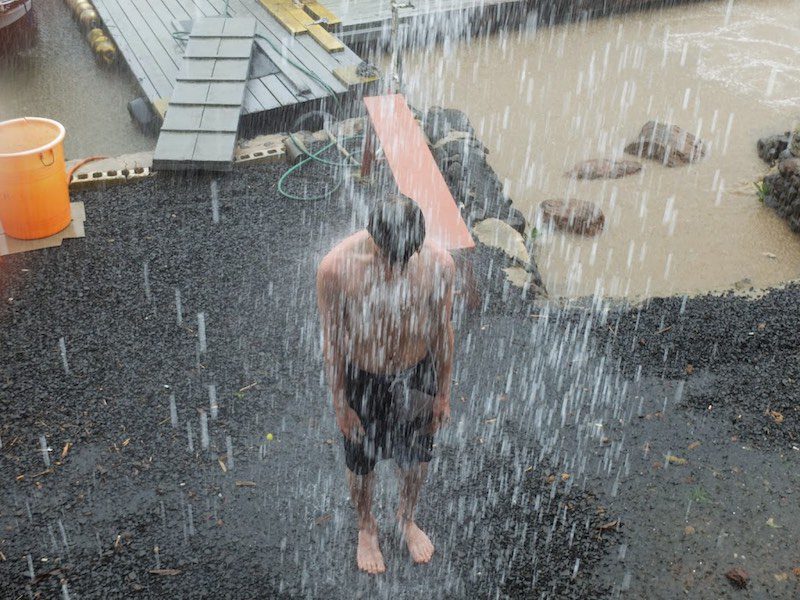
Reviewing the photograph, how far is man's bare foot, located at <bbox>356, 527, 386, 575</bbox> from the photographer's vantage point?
400cm

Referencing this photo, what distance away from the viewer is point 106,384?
201 inches

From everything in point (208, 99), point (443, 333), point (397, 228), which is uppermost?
point (397, 228)

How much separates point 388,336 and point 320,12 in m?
8.29

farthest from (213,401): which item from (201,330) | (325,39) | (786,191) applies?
(786,191)

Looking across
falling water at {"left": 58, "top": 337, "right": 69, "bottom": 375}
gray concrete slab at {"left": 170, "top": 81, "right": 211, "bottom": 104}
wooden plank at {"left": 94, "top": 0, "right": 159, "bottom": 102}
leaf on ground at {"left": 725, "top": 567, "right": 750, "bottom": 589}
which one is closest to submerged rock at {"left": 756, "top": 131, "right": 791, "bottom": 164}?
leaf on ground at {"left": 725, "top": 567, "right": 750, "bottom": 589}

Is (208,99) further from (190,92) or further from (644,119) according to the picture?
(644,119)

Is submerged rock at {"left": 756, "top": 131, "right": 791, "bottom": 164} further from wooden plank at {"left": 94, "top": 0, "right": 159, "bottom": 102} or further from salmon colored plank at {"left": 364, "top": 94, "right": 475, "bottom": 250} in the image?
wooden plank at {"left": 94, "top": 0, "right": 159, "bottom": 102}

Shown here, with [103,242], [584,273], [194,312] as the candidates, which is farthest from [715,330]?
[103,242]

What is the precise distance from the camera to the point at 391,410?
138 inches

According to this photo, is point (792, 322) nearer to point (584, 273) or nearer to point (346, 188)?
point (584, 273)

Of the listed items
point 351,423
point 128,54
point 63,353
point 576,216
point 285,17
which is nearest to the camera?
point 351,423

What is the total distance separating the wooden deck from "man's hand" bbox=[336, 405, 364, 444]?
27.0ft

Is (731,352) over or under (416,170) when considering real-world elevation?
under

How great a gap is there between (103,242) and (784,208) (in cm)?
658
